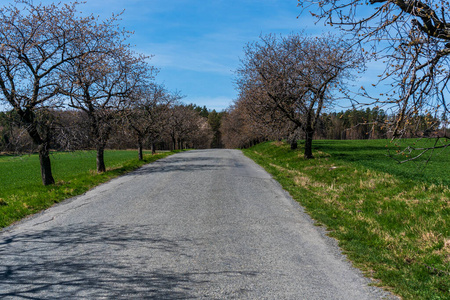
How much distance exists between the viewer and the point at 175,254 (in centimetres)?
559

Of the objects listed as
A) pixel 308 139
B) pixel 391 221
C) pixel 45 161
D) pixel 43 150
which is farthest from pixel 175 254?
pixel 308 139

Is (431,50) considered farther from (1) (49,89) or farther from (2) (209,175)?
(1) (49,89)

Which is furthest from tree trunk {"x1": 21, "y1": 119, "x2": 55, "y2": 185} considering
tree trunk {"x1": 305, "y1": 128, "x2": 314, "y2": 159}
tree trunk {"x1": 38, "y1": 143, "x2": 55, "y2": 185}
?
tree trunk {"x1": 305, "y1": 128, "x2": 314, "y2": 159}

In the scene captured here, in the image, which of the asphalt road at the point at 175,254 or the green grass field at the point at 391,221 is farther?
the green grass field at the point at 391,221

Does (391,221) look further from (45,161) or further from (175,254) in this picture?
(45,161)

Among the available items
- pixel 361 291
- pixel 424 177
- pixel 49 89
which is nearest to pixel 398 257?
pixel 361 291

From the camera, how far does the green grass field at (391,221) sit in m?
4.82

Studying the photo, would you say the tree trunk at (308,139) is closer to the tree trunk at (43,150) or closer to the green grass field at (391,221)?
the green grass field at (391,221)

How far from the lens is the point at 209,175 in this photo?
51.4 ft

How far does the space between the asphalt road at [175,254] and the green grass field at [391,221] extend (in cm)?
45

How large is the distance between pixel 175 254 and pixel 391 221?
5425 mm

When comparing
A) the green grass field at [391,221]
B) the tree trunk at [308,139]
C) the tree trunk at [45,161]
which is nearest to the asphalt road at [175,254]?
the green grass field at [391,221]

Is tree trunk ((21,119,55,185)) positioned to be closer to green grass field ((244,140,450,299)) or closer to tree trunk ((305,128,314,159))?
Result: green grass field ((244,140,450,299))

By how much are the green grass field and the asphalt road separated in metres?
0.45
